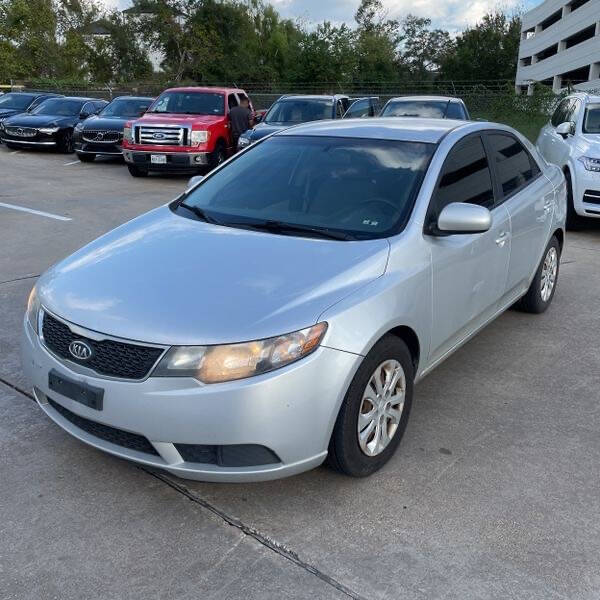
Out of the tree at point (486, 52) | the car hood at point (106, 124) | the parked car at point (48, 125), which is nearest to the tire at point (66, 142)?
the parked car at point (48, 125)

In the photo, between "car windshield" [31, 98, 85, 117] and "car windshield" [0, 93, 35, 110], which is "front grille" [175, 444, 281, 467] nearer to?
"car windshield" [31, 98, 85, 117]

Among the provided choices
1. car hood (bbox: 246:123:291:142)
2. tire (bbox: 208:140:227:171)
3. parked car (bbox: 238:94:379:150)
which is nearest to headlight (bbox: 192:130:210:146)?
tire (bbox: 208:140:227:171)

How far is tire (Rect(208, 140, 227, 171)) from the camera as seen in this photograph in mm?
13290

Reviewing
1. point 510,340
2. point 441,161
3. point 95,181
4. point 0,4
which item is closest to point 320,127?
point 441,161

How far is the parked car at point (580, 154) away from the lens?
8523 mm

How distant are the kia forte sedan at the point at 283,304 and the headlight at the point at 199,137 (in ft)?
28.9

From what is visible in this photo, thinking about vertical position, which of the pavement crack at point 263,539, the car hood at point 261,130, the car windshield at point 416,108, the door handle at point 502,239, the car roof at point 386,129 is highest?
the car windshield at point 416,108

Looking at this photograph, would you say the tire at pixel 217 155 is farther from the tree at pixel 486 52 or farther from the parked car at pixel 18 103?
the tree at pixel 486 52

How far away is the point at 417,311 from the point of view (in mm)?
3352

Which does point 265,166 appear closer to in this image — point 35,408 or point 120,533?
point 35,408

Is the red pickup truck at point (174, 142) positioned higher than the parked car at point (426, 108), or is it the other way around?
the parked car at point (426, 108)

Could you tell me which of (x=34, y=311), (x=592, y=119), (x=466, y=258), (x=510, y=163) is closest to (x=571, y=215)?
(x=592, y=119)

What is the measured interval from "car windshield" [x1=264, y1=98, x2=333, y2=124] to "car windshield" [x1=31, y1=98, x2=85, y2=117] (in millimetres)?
6991

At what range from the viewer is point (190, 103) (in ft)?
46.6
